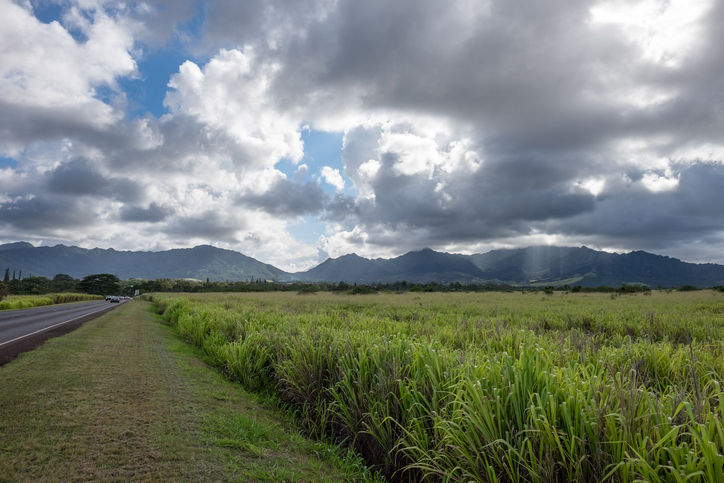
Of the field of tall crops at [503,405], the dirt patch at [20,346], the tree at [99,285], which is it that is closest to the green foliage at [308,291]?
the dirt patch at [20,346]

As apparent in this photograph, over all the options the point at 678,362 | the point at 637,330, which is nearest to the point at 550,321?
the point at 637,330

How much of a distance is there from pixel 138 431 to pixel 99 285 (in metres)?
165

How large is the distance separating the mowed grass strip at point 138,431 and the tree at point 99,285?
155m

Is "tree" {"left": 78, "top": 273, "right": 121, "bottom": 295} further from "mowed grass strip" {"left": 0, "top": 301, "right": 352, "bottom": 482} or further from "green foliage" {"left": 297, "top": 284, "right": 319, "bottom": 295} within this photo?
"mowed grass strip" {"left": 0, "top": 301, "right": 352, "bottom": 482}

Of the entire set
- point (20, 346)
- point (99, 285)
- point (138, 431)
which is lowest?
point (99, 285)

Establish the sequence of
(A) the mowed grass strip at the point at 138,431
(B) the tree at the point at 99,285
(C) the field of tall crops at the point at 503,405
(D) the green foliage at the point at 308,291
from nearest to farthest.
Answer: (C) the field of tall crops at the point at 503,405
(A) the mowed grass strip at the point at 138,431
(D) the green foliage at the point at 308,291
(B) the tree at the point at 99,285

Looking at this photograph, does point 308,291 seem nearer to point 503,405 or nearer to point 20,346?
point 20,346

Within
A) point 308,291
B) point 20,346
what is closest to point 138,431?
point 20,346

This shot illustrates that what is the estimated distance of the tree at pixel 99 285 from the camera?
126375 millimetres

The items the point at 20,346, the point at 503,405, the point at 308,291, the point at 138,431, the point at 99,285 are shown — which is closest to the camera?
the point at 503,405

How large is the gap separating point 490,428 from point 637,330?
10725 mm

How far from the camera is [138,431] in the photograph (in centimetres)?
405

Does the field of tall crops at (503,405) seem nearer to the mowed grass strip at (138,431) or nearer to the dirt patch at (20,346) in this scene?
the mowed grass strip at (138,431)

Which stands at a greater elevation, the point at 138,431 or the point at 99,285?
the point at 138,431
